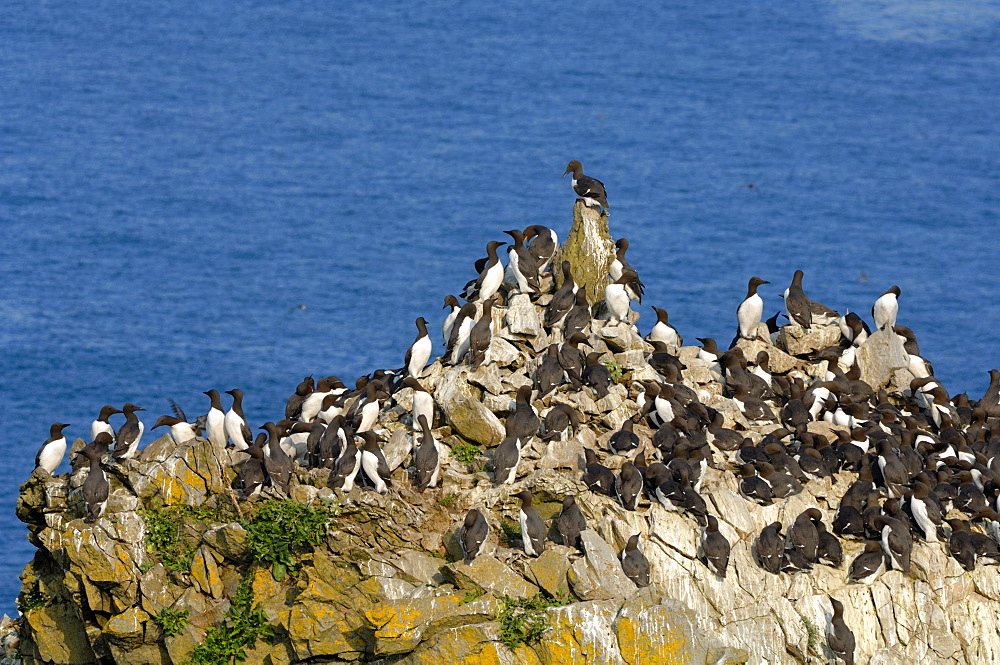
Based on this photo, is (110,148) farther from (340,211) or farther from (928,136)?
(928,136)

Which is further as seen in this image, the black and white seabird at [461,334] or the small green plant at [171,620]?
the black and white seabird at [461,334]

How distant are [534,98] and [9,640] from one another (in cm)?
6432

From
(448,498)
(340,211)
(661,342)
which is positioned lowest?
(340,211)

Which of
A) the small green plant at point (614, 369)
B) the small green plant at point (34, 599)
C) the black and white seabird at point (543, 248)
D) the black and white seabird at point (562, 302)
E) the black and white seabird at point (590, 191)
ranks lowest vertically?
the small green plant at point (34, 599)

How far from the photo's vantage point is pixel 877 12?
94.2m

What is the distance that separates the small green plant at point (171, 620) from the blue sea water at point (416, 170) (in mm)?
25324

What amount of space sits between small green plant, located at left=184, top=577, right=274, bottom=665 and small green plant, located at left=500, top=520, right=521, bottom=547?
3728mm

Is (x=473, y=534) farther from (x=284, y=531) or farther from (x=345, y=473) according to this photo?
(x=284, y=531)

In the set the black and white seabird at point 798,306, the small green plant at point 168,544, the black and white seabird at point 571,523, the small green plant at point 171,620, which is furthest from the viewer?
the black and white seabird at point 798,306

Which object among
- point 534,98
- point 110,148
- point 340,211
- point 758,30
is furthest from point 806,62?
point 110,148

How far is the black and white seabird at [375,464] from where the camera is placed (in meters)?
20.8

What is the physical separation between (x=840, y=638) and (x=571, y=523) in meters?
4.17

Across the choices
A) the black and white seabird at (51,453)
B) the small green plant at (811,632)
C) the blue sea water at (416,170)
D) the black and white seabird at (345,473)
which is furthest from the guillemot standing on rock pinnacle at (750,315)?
the blue sea water at (416,170)

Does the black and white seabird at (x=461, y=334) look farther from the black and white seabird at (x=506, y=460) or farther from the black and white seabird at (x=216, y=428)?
the black and white seabird at (x=216, y=428)
